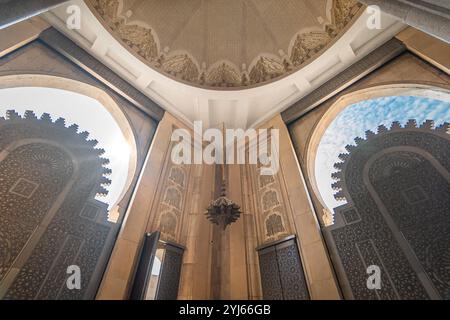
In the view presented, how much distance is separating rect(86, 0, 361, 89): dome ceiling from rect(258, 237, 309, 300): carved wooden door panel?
384 centimetres

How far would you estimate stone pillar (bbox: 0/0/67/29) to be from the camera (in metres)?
1.67

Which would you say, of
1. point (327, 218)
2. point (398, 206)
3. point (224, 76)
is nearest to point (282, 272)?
point (327, 218)

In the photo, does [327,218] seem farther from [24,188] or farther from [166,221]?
[24,188]

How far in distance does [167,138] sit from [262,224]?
283 cm

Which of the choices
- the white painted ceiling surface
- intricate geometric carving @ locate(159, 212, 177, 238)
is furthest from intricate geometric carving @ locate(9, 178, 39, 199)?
the white painted ceiling surface

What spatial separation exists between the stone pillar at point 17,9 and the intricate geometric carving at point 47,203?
1.72m

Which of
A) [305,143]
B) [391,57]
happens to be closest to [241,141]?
[305,143]

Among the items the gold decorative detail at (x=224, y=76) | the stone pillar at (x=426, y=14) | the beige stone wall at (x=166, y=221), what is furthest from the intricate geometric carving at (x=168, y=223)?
the stone pillar at (x=426, y=14)

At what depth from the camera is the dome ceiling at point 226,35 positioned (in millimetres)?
4363

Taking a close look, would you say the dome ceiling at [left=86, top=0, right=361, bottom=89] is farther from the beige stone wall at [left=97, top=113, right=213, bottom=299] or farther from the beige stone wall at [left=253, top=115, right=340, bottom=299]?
the beige stone wall at [left=253, top=115, right=340, bottom=299]

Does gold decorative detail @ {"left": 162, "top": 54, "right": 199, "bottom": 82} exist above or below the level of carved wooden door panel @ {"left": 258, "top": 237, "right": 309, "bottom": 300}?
above

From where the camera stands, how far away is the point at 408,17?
74.6 inches

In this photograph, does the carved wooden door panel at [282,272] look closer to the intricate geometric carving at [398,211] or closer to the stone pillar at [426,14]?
the intricate geometric carving at [398,211]
